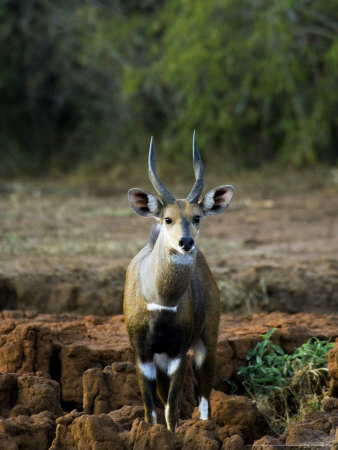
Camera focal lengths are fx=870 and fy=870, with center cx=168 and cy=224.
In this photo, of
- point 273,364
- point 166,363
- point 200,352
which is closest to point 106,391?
point 166,363

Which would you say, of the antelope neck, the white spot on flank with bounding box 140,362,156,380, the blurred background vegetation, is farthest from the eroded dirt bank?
the blurred background vegetation

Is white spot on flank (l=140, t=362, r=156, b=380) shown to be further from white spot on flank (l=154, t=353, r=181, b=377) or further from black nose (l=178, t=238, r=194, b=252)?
black nose (l=178, t=238, r=194, b=252)

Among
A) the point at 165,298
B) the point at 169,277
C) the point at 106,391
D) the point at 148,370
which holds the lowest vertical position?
the point at 106,391

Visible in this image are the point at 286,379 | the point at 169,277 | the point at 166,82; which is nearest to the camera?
the point at 169,277

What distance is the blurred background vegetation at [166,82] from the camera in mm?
15609

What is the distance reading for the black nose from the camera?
4.90m

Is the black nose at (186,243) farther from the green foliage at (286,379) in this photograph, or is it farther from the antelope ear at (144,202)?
the green foliage at (286,379)

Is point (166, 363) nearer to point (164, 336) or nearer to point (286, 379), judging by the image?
point (164, 336)

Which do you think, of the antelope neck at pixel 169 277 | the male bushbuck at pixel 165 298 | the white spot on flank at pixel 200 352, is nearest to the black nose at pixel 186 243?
the male bushbuck at pixel 165 298

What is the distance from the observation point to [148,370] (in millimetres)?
5121

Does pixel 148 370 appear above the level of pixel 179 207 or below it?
below

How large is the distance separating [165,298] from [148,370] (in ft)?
1.46

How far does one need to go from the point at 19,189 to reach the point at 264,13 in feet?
21.1

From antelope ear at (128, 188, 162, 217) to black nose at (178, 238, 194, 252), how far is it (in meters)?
0.41
